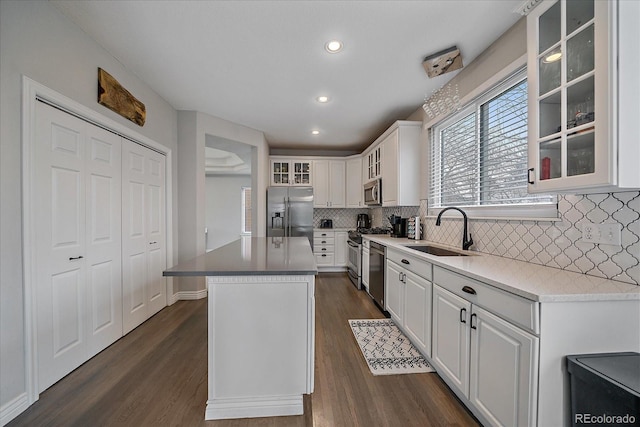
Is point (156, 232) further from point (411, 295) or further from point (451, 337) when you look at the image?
point (451, 337)

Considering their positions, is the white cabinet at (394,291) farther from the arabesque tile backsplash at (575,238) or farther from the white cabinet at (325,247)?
the white cabinet at (325,247)

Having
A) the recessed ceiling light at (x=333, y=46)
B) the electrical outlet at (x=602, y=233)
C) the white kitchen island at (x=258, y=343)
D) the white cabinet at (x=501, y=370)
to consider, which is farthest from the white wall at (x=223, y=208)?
the electrical outlet at (x=602, y=233)

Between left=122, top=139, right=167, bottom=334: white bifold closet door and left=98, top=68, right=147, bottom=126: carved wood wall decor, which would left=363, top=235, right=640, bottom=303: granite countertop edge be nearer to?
left=122, top=139, right=167, bottom=334: white bifold closet door

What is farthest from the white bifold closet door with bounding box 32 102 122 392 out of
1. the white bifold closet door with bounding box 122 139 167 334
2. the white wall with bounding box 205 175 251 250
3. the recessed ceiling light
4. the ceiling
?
the white wall with bounding box 205 175 251 250

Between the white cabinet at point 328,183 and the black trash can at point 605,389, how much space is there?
472 centimetres

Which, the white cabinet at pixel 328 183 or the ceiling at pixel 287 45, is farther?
the white cabinet at pixel 328 183

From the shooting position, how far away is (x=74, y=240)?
207cm

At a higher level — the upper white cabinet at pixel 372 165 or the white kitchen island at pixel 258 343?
the upper white cabinet at pixel 372 165

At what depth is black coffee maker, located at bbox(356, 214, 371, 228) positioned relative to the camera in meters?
5.70

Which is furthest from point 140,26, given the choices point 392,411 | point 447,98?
point 392,411

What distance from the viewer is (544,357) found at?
1129 mm

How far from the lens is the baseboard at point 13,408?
1534 millimetres

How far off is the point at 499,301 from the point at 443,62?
2.12 meters
